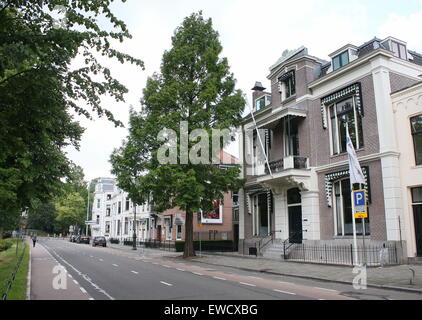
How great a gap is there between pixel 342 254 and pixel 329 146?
19.9ft

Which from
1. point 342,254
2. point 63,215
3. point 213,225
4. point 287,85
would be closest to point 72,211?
point 63,215

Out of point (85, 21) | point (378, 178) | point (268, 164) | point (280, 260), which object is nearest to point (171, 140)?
point (268, 164)

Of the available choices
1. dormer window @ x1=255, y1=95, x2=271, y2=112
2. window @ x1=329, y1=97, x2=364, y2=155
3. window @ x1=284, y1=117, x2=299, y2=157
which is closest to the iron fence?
window @ x1=329, y1=97, x2=364, y2=155

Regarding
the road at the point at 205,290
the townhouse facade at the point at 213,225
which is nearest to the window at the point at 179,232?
the townhouse facade at the point at 213,225

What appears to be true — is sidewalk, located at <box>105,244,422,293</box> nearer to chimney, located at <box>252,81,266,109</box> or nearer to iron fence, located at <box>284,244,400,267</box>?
iron fence, located at <box>284,244,400,267</box>

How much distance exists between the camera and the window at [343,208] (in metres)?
19.5

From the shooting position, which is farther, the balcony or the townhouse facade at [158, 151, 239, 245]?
the townhouse facade at [158, 151, 239, 245]

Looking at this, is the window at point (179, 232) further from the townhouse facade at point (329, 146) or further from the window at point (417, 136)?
the window at point (417, 136)

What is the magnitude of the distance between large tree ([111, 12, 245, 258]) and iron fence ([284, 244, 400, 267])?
6.20 m

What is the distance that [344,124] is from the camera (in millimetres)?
20562

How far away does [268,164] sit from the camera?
23000 millimetres

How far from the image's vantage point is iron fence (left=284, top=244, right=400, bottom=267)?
54.5 ft
